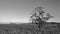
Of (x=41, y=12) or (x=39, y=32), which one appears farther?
(x=39, y=32)

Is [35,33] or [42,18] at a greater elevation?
[42,18]

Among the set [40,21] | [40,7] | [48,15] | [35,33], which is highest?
[40,7]

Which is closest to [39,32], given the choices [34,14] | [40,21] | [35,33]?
[35,33]

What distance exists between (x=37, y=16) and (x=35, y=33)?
6.19 meters

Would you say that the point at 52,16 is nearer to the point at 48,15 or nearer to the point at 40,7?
the point at 48,15

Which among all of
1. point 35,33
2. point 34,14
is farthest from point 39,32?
point 34,14

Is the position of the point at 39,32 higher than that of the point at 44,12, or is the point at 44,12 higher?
the point at 44,12

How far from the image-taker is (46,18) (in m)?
24.0

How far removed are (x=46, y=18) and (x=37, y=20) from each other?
8.02 feet

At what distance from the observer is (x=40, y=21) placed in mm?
23953

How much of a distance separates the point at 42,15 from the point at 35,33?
657cm

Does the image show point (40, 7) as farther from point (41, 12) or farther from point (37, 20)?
point (37, 20)

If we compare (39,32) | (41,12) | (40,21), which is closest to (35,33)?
(39,32)

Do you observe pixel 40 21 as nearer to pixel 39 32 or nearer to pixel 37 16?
pixel 37 16
